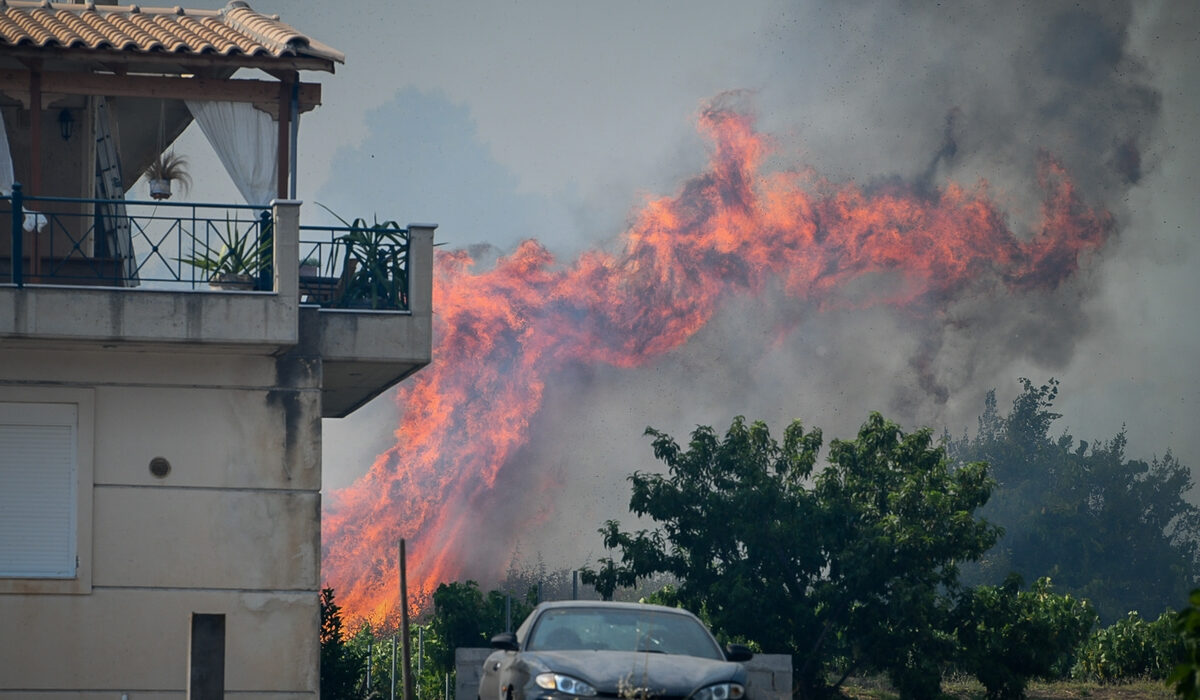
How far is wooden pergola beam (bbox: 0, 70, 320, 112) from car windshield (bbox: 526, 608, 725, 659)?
322 inches

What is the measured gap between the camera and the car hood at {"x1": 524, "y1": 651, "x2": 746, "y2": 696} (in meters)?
10.4

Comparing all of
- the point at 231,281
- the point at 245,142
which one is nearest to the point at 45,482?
the point at 231,281

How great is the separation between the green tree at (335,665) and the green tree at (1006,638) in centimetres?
992

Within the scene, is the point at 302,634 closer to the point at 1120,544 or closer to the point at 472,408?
the point at 472,408

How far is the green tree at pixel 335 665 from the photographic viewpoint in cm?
2158

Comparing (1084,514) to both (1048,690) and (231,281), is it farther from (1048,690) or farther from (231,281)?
(231,281)

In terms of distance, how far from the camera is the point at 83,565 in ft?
49.4

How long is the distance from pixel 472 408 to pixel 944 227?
25.4 m

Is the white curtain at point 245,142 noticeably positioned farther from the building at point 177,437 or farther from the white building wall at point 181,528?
the white building wall at point 181,528

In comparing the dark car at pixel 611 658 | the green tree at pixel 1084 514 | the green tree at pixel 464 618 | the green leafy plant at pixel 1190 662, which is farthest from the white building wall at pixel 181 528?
the green tree at pixel 1084 514

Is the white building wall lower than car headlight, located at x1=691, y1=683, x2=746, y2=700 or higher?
higher

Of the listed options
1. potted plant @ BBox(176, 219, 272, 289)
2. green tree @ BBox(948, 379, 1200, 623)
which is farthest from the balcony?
green tree @ BBox(948, 379, 1200, 623)

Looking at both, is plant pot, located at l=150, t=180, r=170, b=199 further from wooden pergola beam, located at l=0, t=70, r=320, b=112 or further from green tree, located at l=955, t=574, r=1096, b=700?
green tree, located at l=955, t=574, r=1096, b=700

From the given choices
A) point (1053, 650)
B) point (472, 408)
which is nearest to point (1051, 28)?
point (472, 408)
